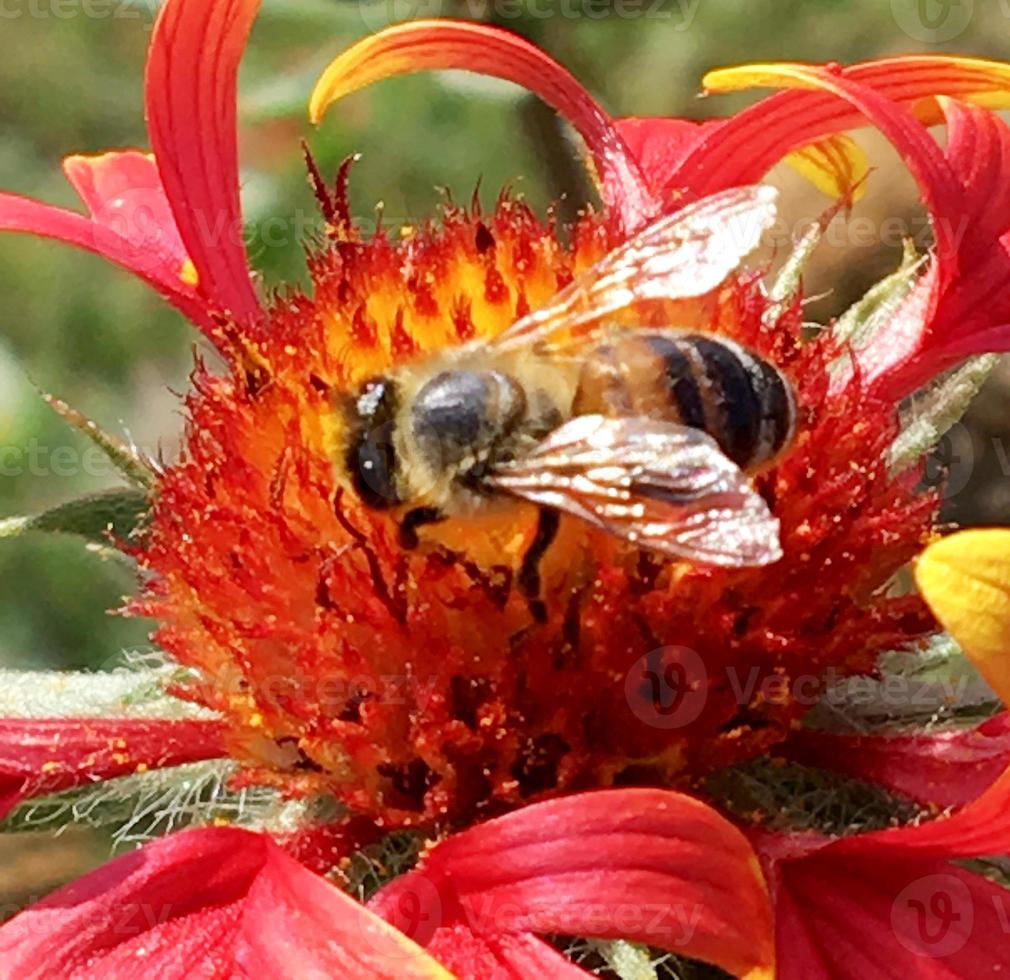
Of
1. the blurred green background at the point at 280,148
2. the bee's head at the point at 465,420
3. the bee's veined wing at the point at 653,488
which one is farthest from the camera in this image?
the blurred green background at the point at 280,148

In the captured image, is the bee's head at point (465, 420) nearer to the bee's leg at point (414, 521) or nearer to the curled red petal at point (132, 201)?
the bee's leg at point (414, 521)

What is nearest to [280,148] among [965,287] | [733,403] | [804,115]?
[804,115]

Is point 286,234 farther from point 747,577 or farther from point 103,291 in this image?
A: point 747,577

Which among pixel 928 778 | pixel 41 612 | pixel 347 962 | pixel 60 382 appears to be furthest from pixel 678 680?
pixel 60 382

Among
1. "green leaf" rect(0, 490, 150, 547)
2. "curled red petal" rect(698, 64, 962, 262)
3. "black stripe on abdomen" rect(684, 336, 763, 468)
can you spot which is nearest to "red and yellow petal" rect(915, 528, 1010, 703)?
"black stripe on abdomen" rect(684, 336, 763, 468)

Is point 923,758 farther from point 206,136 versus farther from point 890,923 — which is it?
point 206,136

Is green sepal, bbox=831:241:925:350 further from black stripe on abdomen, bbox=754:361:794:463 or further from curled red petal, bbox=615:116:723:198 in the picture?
black stripe on abdomen, bbox=754:361:794:463

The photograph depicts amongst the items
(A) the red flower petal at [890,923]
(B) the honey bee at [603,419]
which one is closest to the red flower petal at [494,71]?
(B) the honey bee at [603,419]
